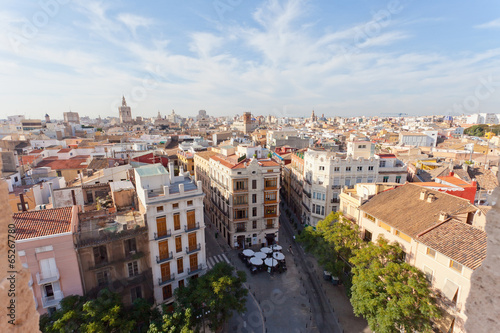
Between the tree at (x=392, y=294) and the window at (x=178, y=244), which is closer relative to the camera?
the tree at (x=392, y=294)

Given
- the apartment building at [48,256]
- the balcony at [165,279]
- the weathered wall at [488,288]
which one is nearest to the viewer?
the weathered wall at [488,288]

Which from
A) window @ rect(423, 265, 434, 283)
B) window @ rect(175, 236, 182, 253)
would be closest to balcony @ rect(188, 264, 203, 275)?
window @ rect(175, 236, 182, 253)

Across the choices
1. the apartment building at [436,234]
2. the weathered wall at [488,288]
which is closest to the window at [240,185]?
the apartment building at [436,234]

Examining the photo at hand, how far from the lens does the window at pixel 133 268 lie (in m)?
26.9

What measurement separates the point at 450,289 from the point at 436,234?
4566 millimetres

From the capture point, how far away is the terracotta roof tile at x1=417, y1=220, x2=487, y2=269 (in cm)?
1984

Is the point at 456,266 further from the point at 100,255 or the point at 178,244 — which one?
→ the point at 100,255

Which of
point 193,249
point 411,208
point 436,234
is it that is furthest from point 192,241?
point 411,208

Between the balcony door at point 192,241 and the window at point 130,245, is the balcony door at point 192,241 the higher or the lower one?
the lower one

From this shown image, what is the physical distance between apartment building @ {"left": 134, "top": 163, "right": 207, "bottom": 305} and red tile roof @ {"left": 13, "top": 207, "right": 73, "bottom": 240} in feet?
23.4

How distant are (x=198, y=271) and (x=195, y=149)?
146 feet

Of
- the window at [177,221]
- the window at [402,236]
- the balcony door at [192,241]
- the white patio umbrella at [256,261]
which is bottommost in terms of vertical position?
the white patio umbrella at [256,261]

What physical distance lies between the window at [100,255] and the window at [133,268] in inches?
95.5

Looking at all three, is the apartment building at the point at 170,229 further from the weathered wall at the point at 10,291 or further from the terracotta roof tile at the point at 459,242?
the terracotta roof tile at the point at 459,242
